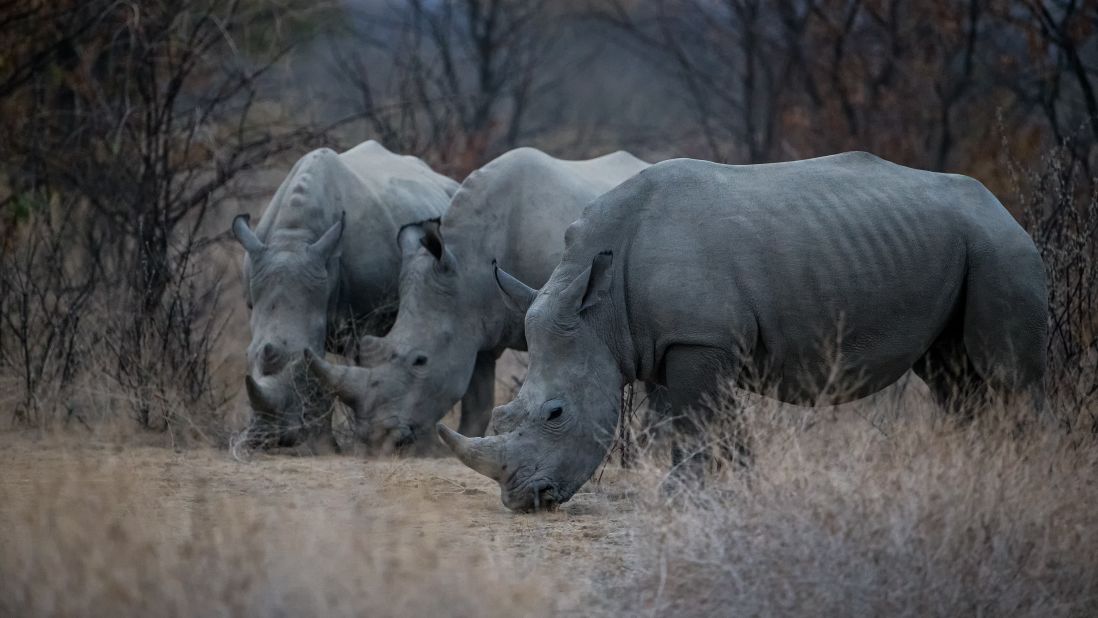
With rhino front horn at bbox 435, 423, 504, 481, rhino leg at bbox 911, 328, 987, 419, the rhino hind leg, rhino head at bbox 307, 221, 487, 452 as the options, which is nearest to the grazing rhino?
rhino head at bbox 307, 221, 487, 452

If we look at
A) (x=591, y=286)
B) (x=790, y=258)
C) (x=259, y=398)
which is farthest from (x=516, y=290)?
(x=259, y=398)

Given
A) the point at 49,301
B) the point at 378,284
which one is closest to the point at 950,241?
the point at 378,284

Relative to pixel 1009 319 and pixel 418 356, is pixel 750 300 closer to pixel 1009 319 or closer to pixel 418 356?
pixel 1009 319

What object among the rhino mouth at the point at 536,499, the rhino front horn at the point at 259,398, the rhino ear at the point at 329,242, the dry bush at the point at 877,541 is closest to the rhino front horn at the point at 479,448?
the rhino mouth at the point at 536,499

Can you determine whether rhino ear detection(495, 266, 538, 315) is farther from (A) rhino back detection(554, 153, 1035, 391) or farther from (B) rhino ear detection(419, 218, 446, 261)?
(B) rhino ear detection(419, 218, 446, 261)

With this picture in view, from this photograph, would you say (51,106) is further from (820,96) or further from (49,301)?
(820,96)

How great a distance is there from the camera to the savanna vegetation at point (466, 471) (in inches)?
167

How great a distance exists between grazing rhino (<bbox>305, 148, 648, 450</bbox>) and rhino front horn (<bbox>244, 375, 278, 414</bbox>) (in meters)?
0.27

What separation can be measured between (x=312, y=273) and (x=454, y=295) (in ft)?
2.72

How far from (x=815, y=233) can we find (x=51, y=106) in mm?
7946

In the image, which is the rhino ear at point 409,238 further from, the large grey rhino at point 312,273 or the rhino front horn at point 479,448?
the rhino front horn at point 479,448

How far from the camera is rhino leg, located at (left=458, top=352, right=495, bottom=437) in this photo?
8.45m

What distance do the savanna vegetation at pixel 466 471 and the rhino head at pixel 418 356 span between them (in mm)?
271

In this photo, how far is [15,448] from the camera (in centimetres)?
762
